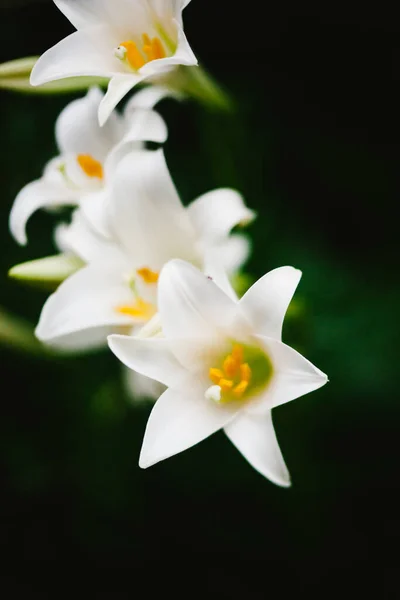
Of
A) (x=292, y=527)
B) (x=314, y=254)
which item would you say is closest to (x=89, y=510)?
(x=292, y=527)

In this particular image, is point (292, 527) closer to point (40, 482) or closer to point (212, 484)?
point (212, 484)

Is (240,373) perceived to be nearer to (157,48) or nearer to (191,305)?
(191,305)

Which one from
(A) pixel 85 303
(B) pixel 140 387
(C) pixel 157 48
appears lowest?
(B) pixel 140 387

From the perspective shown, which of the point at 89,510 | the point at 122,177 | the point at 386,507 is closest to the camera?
the point at 122,177

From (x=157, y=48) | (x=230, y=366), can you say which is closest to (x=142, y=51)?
(x=157, y=48)

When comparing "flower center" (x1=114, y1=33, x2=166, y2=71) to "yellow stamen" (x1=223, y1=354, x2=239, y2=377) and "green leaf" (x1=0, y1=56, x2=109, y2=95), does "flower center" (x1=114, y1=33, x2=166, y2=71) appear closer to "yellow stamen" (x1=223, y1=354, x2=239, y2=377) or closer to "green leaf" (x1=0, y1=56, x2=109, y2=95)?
"green leaf" (x1=0, y1=56, x2=109, y2=95)

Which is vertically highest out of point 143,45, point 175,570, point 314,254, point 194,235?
point 143,45

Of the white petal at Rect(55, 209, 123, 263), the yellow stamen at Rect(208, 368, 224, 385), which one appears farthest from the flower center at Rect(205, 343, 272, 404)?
the white petal at Rect(55, 209, 123, 263)
